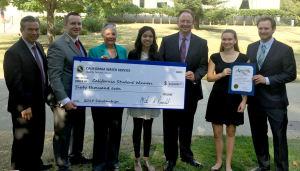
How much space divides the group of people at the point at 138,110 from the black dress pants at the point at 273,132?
0.5 inches

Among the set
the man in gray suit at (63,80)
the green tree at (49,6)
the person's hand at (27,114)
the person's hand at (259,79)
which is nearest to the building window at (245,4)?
the green tree at (49,6)

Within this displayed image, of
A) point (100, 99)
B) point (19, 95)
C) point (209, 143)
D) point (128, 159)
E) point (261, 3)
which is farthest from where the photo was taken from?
point (261, 3)

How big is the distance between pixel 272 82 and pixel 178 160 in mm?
1945

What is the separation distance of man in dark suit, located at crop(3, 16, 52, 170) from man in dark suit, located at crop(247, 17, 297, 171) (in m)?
3.01

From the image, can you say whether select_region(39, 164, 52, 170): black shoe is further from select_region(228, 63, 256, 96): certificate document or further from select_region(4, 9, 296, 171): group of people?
select_region(228, 63, 256, 96): certificate document

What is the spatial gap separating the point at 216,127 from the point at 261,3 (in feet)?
150

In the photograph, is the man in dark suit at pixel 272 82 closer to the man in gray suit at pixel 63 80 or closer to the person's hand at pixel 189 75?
the person's hand at pixel 189 75

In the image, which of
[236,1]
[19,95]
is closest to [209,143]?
[19,95]

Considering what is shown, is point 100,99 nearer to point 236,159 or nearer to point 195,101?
point 195,101

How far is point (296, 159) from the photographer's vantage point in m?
4.92

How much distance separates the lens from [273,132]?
4.25m

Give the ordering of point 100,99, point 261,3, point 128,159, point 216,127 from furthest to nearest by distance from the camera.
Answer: point 261,3
point 128,159
point 216,127
point 100,99

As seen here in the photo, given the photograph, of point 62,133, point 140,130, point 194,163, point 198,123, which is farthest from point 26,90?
point 198,123

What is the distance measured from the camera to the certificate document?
410cm
